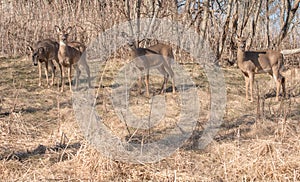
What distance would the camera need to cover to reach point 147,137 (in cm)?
596

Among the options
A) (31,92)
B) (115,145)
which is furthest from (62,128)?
(31,92)

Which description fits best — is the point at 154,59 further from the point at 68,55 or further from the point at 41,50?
the point at 41,50

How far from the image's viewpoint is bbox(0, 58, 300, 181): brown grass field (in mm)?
4457

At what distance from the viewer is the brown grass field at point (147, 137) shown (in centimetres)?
446

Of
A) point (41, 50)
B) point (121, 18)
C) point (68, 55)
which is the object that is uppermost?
point (121, 18)

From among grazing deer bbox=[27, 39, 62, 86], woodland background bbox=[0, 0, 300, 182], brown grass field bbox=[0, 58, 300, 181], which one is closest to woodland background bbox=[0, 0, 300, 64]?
woodland background bbox=[0, 0, 300, 182]

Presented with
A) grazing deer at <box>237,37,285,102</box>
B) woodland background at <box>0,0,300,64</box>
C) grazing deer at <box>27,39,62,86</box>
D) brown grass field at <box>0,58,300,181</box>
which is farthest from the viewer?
woodland background at <box>0,0,300,64</box>

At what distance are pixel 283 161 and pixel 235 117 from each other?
129 inches

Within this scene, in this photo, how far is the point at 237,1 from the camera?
1401 centimetres

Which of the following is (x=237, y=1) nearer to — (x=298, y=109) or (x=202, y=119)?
(x=298, y=109)

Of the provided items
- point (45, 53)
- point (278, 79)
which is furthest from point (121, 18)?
point (278, 79)

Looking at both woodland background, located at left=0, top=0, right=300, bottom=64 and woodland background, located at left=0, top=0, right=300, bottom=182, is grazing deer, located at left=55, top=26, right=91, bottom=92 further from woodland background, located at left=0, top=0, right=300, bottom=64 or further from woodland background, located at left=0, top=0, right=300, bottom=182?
woodland background, located at left=0, top=0, right=300, bottom=64

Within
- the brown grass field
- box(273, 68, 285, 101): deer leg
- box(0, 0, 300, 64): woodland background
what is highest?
box(0, 0, 300, 64): woodland background

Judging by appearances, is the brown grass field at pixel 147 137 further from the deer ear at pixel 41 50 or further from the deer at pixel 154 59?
the deer ear at pixel 41 50
